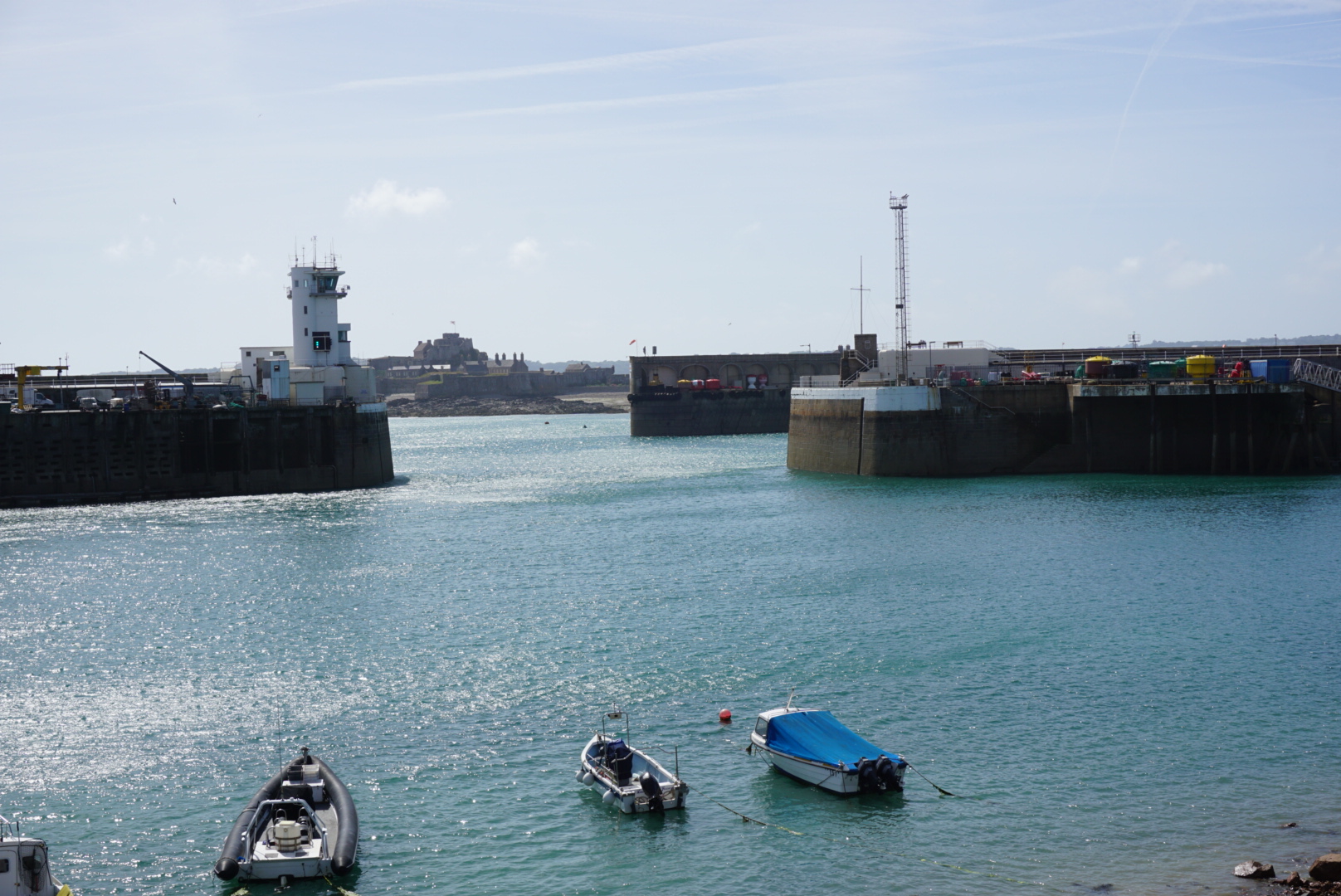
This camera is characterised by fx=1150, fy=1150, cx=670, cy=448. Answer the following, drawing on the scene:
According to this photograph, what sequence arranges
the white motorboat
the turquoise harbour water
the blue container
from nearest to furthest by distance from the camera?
the white motorboat, the turquoise harbour water, the blue container

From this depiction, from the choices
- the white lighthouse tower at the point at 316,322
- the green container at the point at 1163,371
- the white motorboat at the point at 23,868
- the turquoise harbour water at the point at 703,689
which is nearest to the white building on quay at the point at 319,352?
the white lighthouse tower at the point at 316,322

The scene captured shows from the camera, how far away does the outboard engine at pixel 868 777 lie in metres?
26.2

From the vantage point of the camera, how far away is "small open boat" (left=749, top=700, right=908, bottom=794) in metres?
26.3

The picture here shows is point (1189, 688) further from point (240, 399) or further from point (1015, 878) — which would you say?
point (240, 399)

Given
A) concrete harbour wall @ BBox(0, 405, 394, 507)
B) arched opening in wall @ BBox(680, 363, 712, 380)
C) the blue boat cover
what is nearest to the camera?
the blue boat cover

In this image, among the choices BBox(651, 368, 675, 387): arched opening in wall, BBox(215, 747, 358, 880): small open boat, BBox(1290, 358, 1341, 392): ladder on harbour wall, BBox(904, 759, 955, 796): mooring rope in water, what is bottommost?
BBox(904, 759, 955, 796): mooring rope in water

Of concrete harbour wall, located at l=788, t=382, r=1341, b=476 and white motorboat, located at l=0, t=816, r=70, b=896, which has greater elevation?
concrete harbour wall, located at l=788, t=382, r=1341, b=476

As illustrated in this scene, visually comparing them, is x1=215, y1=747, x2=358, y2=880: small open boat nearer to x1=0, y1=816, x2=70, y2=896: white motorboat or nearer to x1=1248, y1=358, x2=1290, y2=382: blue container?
x1=0, y1=816, x2=70, y2=896: white motorboat

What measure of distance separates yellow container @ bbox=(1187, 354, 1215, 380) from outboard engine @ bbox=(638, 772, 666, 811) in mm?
66910

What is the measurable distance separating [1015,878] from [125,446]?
71.5 m

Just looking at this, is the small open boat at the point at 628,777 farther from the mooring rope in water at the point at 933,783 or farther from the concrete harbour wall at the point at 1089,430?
the concrete harbour wall at the point at 1089,430

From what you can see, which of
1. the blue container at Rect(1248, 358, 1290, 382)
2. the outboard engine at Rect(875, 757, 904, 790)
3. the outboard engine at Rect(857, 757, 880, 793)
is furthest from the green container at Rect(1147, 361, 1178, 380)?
the outboard engine at Rect(857, 757, 880, 793)

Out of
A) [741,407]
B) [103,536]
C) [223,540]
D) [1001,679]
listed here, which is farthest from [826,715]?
[741,407]

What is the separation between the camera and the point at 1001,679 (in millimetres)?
34094
